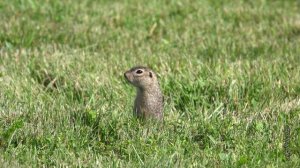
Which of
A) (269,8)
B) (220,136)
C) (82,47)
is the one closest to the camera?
(220,136)

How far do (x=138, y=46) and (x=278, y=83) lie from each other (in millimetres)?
2483

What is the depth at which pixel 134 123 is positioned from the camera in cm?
689

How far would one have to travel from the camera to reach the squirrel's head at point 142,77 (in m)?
7.54

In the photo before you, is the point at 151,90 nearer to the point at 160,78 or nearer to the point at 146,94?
the point at 146,94

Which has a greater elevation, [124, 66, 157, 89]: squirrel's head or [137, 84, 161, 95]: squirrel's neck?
[124, 66, 157, 89]: squirrel's head

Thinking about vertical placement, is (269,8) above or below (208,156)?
above

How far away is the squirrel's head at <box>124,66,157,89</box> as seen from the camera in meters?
7.54

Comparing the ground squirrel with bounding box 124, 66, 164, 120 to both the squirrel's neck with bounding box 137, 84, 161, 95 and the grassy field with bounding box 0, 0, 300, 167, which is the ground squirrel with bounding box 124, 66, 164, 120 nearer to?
the squirrel's neck with bounding box 137, 84, 161, 95

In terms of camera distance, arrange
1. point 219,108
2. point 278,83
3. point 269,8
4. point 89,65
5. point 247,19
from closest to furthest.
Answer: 1. point 219,108
2. point 278,83
3. point 89,65
4. point 247,19
5. point 269,8

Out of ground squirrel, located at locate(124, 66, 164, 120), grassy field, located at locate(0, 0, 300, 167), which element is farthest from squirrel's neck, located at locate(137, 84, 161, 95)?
grassy field, located at locate(0, 0, 300, 167)

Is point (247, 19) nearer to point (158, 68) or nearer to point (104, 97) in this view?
point (158, 68)

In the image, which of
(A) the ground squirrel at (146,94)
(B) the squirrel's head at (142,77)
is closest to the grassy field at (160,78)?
(A) the ground squirrel at (146,94)

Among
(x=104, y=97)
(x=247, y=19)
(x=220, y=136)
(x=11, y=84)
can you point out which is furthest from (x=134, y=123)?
(x=247, y=19)

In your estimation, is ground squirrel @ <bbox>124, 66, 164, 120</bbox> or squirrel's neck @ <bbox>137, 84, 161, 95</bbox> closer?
ground squirrel @ <bbox>124, 66, 164, 120</bbox>
